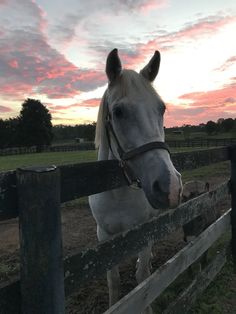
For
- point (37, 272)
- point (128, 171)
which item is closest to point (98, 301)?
point (128, 171)

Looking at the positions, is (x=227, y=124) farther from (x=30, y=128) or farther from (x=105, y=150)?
(x=105, y=150)

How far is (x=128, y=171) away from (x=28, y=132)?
3087 inches

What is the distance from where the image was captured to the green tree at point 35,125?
77625 millimetres

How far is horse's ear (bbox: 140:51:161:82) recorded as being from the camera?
299cm

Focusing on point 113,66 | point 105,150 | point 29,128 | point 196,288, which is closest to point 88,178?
point 113,66

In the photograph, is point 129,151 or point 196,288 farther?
point 196,288

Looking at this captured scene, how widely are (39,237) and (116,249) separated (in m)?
0.80

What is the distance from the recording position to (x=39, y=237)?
1.56 metres

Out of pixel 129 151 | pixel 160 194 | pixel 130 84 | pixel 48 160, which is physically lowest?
pixel 48 160

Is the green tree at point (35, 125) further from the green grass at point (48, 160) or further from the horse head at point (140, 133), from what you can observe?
the horse head at point (140, 133)

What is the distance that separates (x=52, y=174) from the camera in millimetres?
1584

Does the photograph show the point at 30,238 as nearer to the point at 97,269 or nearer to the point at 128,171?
the point at 97,269

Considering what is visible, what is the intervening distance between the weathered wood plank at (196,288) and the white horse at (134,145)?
11.0 inches

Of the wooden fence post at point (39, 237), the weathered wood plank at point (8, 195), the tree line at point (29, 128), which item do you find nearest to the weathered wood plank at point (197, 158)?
the wooden fence post at point (39, 237)
